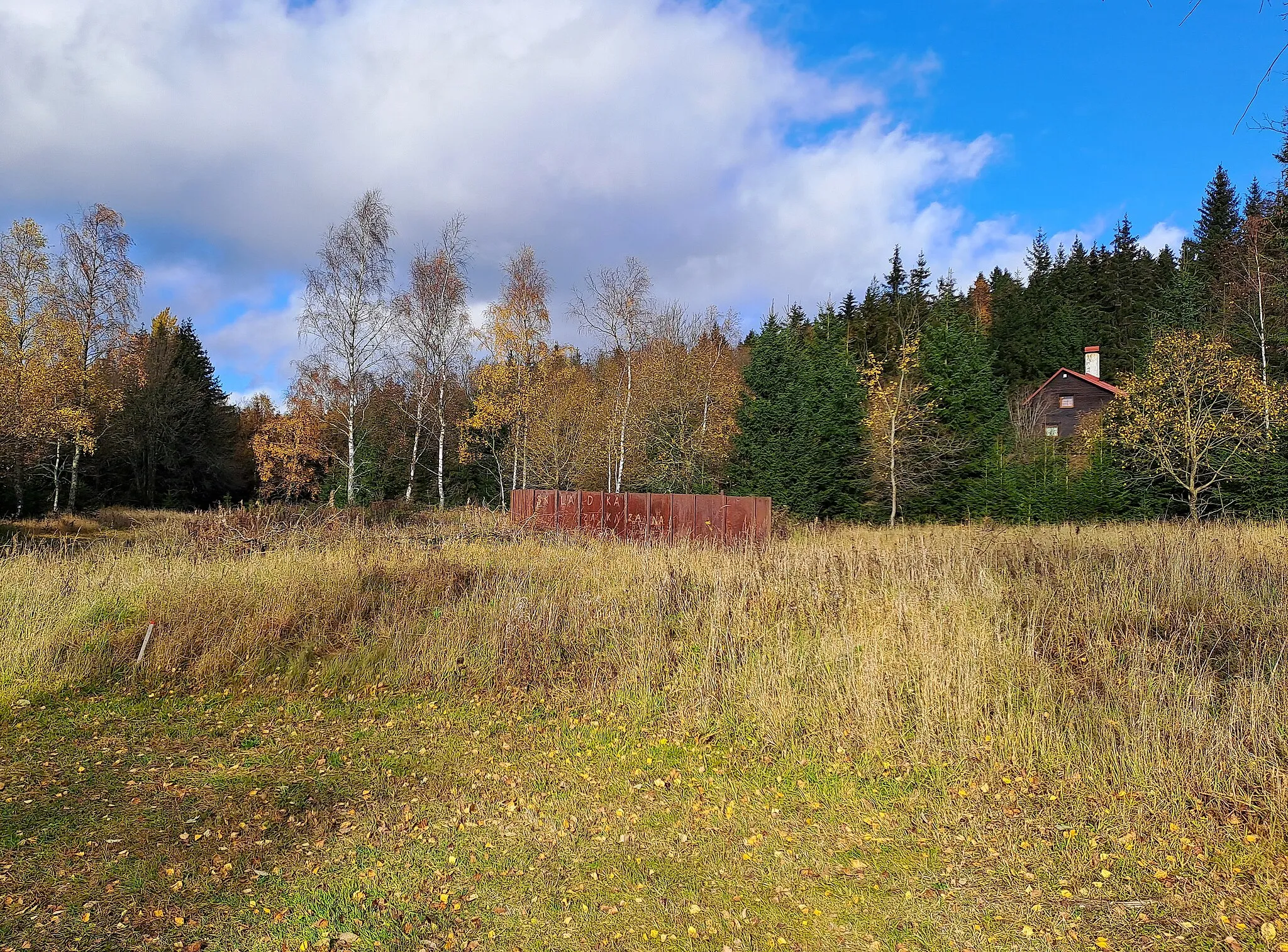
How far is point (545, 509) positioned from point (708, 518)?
13.3 feet

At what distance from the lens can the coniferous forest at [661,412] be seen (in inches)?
832

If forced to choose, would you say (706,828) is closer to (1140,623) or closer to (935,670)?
(935,670)

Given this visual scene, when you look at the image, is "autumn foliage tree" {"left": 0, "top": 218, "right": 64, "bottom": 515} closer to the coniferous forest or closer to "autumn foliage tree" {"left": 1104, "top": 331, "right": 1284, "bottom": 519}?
the coniferous forest

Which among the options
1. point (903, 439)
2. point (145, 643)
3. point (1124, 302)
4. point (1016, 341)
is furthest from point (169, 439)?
point (1124, 302)

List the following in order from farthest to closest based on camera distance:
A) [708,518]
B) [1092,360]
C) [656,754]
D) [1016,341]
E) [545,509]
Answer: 1. [1016,341]
2. [1092,360]
3. [545,509]
4. [708,518]
5. [656,754]

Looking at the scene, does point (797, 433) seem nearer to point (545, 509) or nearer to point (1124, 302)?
point (545, 509)

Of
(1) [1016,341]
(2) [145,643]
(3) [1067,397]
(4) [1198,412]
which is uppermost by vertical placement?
(1) [1016,341]

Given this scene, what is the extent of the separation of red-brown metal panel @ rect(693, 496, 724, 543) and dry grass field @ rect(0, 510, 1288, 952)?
560 centimetres

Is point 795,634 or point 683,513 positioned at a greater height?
point 683,513

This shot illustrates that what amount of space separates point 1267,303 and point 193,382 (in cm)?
4634

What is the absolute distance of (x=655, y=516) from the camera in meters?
16.3

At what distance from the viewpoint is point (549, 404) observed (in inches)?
1085

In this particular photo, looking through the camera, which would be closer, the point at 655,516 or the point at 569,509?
the point at 655,516

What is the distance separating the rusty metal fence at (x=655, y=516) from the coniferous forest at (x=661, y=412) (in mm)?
7811
